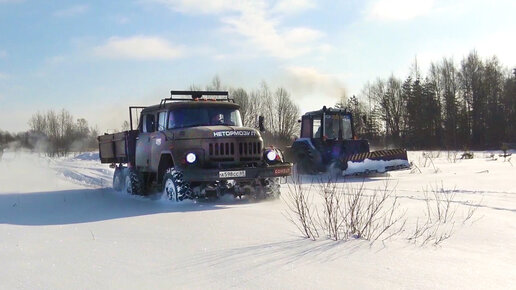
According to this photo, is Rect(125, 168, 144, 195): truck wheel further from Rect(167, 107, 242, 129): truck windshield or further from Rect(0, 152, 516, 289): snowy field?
Rect(0, 152, 516, 289): snowy field

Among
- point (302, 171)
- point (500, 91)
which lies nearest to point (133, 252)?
point (302, 171)

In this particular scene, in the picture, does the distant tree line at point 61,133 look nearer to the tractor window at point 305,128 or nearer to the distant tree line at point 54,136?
the distant tree line at point 54,136

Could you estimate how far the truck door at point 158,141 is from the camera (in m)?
10.6

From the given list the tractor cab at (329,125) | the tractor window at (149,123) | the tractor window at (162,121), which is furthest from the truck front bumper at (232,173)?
the tractor cab at (329,125)

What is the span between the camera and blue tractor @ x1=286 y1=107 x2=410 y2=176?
1644 centimetres

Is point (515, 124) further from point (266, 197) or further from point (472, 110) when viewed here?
point (266, 197)

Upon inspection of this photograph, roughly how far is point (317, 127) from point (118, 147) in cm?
764

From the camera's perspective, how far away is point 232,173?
9484 mm

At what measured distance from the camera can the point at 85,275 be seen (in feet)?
13.4

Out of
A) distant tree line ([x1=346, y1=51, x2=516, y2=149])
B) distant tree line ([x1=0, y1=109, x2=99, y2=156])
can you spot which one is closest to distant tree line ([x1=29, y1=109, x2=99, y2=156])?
distant tree line ([x1=0, y1=109, x2=99, y2=156])

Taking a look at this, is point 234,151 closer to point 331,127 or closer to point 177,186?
point 177,186

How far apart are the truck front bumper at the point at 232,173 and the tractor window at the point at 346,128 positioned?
8410 millimetres

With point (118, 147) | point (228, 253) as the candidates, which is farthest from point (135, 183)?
point (228, 253)

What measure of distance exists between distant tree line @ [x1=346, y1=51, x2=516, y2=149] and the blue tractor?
34.9 m
